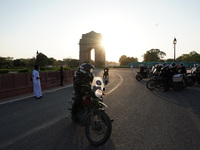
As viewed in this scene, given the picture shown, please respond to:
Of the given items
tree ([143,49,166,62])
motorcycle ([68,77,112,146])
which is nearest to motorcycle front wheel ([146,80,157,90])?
motorcycle ([68,77,112,146])

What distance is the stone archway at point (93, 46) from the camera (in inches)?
2409

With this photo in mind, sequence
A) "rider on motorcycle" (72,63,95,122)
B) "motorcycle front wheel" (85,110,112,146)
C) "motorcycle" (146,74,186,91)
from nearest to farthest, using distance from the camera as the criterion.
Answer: "motorcycle front wheel" (85,110,112,146) → "rider on motorcycle" (72,63,95,122) → "motorcycle" (146,74,186,91)

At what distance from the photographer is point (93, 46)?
208 feet

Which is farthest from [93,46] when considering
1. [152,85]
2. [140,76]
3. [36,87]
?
[36,87]

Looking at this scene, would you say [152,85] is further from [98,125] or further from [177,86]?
[98,125]

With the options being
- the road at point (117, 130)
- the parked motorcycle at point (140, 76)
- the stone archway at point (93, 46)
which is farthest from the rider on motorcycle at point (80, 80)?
the stone archway at point (93, 46)

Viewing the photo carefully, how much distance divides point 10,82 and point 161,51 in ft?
423

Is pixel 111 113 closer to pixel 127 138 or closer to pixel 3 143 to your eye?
pixel 127 138

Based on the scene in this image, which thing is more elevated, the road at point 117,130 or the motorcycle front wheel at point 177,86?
the motorcycle front wheel at point 177,86

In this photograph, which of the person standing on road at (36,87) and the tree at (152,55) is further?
the tree at (152,55)

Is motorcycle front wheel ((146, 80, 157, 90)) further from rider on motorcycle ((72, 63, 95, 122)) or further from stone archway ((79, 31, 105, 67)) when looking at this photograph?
stone archway ((79, 31, 105, 67))

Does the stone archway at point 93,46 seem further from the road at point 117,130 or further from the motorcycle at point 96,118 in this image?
the motorcycle at point 96,118

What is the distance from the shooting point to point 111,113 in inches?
214

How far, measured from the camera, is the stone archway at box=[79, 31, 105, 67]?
6119cm
